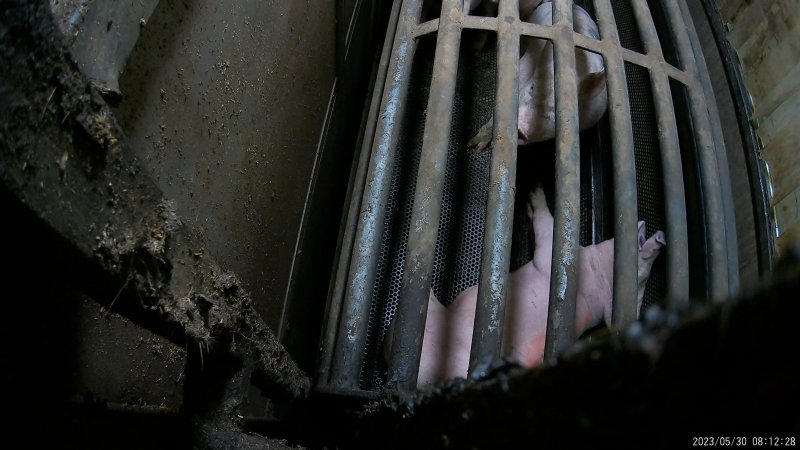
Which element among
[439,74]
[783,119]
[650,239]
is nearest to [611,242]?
[650,239]

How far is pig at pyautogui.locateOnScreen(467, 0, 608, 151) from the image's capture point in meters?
1.80

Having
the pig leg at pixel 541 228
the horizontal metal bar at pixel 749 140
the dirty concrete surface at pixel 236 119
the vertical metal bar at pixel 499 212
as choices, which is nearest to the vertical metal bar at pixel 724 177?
the horizontal metal bar at pixel 749 140

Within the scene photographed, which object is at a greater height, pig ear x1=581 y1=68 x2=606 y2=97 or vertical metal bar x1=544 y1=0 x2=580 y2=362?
pig ear x1=581 y1=68 x2=606 y2=97

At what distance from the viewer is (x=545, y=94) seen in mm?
1811

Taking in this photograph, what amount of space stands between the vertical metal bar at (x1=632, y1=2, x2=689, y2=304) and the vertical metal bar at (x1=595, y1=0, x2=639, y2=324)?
0.13 metres

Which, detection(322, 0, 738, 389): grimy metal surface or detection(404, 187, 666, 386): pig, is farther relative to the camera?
detection(404, 187, 666, 386): pig

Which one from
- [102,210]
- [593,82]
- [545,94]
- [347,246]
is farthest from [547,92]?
[102,210]

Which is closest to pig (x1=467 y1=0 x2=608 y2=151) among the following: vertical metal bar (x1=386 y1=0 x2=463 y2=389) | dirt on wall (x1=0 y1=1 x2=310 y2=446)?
vertical metal bar (x1=386 y1=0 x2=463 y2=389)

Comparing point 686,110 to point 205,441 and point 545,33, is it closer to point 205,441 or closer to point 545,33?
point 545,33

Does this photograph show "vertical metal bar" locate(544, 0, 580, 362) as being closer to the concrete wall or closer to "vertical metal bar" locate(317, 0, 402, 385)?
"vertical metal bar" locate(317, 0, 402, 385)

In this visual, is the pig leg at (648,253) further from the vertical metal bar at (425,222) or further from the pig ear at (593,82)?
the vertical metal bar at (425,222)

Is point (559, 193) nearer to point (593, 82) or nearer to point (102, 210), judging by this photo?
point (593, 82)

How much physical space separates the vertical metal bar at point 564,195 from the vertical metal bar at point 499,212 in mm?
119

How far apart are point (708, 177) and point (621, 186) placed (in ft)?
1.39
